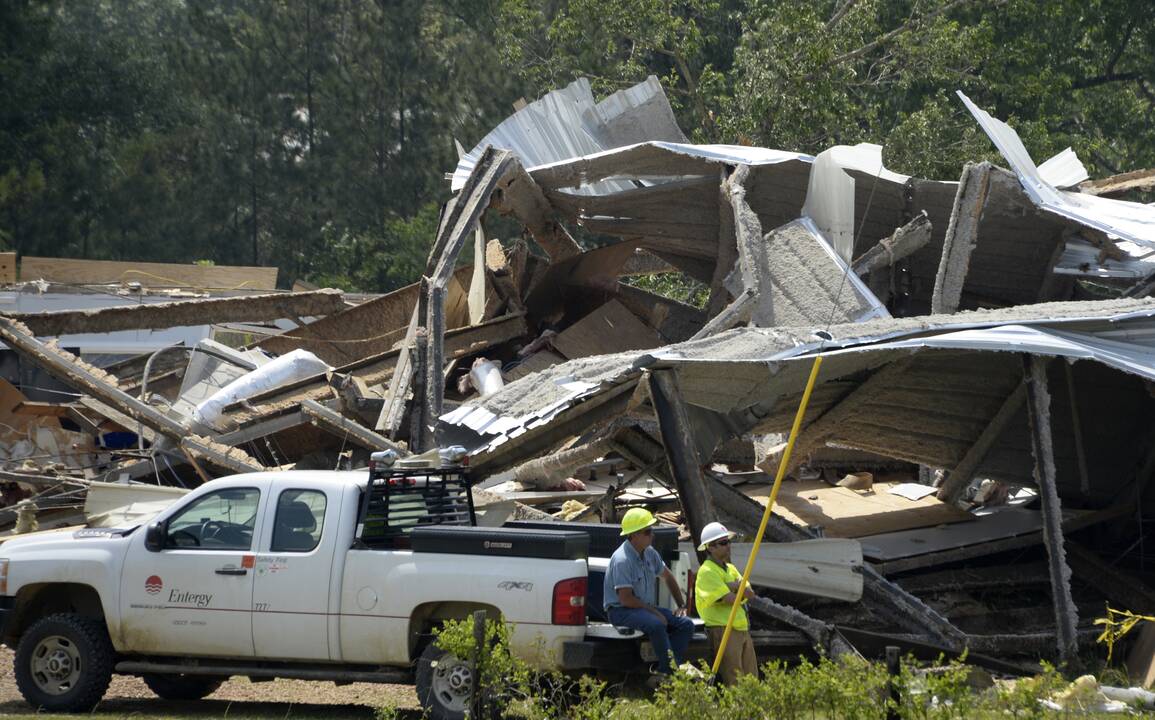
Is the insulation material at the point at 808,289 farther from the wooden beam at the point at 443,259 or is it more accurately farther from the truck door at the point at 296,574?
the truck door at the point at 296,574

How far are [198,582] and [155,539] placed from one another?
0.43 meters

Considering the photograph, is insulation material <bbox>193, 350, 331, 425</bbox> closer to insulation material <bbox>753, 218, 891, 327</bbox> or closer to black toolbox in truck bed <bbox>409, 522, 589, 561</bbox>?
insulation material <bbox>753, 218, 891, 327</bbox>

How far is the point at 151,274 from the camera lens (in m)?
24.4

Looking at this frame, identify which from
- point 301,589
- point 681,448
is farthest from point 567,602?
point 681,448

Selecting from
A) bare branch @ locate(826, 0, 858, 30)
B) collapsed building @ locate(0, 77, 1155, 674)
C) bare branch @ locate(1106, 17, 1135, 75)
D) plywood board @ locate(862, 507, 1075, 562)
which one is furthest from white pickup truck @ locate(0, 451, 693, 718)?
bare branch @ locate(1106, 17, 1135, 75)

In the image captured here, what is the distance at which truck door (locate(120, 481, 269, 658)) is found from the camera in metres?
8.43

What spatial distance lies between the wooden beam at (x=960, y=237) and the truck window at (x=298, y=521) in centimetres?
710

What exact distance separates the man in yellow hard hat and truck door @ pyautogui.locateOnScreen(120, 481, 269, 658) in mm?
2265

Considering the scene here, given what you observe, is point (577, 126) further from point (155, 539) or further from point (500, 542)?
point (500, 542)

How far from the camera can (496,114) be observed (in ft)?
123

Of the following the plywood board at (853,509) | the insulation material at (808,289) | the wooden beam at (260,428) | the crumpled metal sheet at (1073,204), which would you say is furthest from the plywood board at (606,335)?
the crumpled metal sheet at (1073,204)

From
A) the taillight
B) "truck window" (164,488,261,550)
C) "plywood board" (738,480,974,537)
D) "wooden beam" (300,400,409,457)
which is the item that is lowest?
Answer: "plywood board" (738,480,974,537)

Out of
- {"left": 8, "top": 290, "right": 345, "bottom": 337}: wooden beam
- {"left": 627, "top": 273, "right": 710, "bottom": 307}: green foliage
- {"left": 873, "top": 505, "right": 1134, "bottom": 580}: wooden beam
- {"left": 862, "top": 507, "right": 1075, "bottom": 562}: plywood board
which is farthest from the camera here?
{"left": 627, "top": 273, "right": 710, "bottom": 307}: green foliage

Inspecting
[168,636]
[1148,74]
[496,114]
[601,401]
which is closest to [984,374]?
[601,401]
